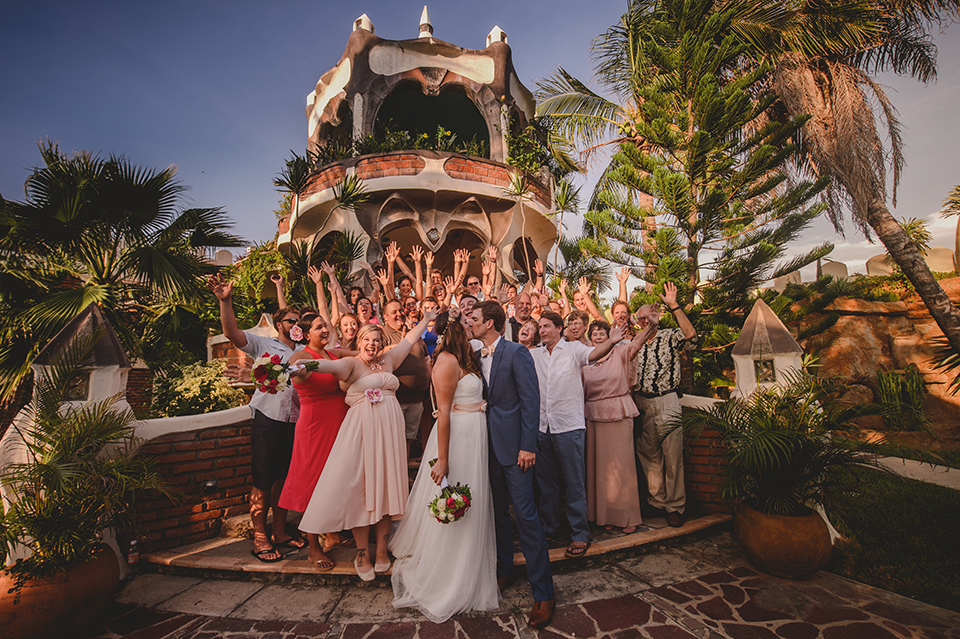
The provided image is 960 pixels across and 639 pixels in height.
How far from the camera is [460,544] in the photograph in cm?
278

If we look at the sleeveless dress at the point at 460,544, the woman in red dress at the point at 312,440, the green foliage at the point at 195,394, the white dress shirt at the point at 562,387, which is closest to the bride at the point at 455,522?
the sleeveless dress at the point at 460,544

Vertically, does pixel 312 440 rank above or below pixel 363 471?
above

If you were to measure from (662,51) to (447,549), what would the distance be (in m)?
7.36

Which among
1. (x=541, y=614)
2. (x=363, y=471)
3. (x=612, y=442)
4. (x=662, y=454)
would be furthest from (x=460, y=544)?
(x=662, y=454)

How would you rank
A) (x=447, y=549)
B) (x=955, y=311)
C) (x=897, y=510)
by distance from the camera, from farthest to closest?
(x=955, y=311) < (x=897, y=510) < (x=447, y=549)

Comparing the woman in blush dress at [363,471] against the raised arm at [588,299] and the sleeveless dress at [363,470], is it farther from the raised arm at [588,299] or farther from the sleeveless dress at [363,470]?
the raised arm at [588,299]

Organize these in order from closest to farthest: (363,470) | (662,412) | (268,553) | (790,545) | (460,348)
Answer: (460,348) → (363,470) → (790,545) → (268,553) → (662,412)

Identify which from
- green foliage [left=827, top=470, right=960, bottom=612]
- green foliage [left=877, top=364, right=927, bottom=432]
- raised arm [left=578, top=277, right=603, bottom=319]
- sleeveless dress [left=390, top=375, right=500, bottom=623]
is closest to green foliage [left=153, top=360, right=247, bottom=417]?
sleeveless dress [left=390, top=375, right=500, bottom=623]

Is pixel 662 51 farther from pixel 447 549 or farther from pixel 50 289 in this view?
pixel 50 289

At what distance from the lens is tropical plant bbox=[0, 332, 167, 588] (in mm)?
2660

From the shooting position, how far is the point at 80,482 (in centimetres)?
284

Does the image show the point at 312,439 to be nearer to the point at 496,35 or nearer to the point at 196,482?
the point at 196,482

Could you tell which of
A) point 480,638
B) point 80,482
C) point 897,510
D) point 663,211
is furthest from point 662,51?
point 80,482

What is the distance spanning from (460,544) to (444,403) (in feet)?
3.09
